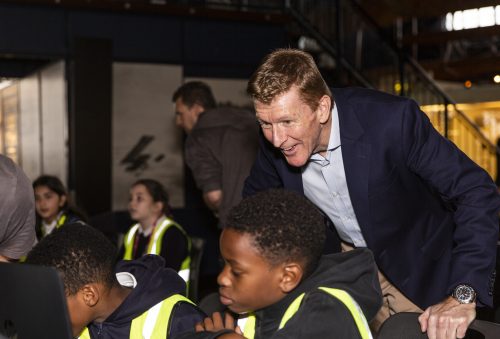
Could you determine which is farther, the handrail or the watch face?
the handrail

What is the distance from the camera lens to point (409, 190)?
7.43 feet

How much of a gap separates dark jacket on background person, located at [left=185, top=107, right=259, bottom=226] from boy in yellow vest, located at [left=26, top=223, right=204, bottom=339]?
1.87 m

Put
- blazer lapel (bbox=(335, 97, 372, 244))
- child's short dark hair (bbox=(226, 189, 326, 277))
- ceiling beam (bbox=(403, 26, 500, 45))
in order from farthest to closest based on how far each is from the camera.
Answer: ceiling beam (bbox=(403, 26, 500, 45)) < blazer lapel (bbox=(335, 97, 372, 244)) < child's short dark hair (bbox=(226, 189, 326, 277))

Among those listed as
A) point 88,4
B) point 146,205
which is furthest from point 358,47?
point 146,205

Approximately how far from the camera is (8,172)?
6.46ft

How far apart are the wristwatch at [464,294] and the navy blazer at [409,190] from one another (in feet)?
0.28

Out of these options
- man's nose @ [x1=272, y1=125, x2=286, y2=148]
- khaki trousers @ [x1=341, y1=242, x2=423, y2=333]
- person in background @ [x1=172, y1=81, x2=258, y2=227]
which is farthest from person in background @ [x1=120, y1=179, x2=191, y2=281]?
man's nose @ [x1=272, y1=125, x2=286, y2=148]

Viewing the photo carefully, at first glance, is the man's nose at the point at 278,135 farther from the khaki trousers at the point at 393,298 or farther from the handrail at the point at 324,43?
the handrail at the point at 324,43

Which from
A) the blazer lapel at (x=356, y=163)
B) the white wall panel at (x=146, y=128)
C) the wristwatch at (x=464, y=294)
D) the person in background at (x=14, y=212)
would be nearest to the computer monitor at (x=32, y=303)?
the person in background at (x=14, y=212)

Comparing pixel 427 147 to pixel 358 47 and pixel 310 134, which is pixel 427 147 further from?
pixel 358 47

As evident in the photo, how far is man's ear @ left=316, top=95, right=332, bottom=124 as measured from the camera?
2.12 meters

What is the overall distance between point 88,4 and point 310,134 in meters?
5.19

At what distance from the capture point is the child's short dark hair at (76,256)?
68.8 inches

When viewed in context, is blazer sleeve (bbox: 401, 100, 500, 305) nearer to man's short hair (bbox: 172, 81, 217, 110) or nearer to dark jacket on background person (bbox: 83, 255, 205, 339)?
dark jacket on background person (bbox: 83, 255, 205, 339)
